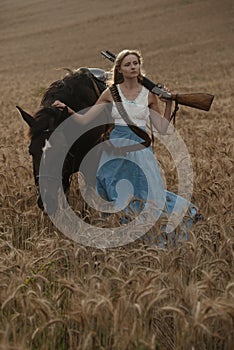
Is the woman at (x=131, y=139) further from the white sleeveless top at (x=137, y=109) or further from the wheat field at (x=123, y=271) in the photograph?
the wheat field at (x=123, y=271)

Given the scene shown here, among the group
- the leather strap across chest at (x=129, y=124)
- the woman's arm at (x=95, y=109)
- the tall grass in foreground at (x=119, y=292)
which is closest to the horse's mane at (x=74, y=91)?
the woman's arm at (x=95, y=109)

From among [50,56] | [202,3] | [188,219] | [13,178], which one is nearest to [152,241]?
[188,219]

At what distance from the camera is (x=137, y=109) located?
5617 mm

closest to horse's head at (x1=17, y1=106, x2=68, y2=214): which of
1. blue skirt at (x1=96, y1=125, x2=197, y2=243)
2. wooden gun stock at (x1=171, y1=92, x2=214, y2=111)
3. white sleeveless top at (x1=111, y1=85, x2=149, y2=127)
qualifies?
white sleeveless top at (x1=111, y1=85, x2=149, y2=127)

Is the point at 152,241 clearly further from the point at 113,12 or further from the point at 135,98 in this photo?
the point at 113,12

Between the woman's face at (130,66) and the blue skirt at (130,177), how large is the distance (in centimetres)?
54

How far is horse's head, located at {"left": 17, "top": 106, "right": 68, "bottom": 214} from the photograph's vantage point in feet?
16.2

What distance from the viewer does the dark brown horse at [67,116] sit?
16.3ft

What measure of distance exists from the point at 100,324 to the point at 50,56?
41021 millimetres

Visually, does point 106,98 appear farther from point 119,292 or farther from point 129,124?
point 119,292

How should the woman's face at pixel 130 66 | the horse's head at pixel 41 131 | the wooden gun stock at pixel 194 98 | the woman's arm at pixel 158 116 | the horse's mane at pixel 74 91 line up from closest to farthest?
the horse's head at pixel 41 131
the woman's face at pixel 130 66
the wooden gun stock at pixel 194 98
the woman's arm at pixel 158 116
the horse's mane at pixel 74 91

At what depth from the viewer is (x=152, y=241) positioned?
4266mm

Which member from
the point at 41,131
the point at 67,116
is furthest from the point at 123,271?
the point at 67,116

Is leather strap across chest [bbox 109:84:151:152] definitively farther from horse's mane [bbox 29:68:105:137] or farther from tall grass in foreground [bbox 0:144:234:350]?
tall grass in foreground [bbox 0:144:234:350]
